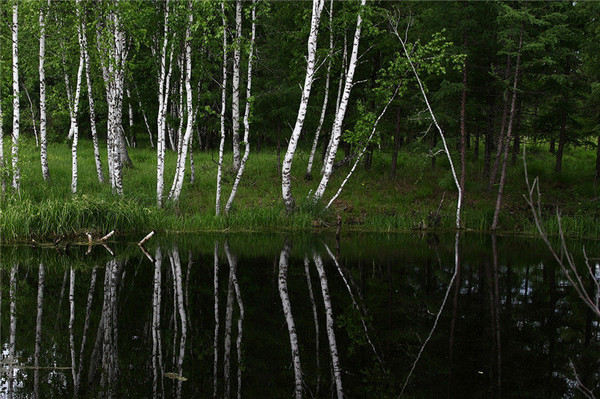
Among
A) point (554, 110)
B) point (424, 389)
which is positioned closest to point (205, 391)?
point (424, 389)

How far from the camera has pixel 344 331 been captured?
697 centimetres

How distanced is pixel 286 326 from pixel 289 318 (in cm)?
34

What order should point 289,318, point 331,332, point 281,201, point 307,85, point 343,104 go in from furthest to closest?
point 281,201, point 343,104, point 307,85, point 289,318, point 331,332

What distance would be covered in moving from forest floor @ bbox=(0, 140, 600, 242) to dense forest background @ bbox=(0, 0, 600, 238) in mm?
462

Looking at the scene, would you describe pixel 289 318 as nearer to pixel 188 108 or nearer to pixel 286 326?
pixel 286 326

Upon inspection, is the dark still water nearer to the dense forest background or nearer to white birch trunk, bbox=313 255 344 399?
white birch trunk, bbox=313 255 344 399

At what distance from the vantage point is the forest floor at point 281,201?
1337 cm

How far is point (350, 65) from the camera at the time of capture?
15.1 meters

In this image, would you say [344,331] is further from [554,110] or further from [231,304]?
[554,110]

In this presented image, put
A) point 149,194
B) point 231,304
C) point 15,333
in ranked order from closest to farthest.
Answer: point 15,333 < point 231,304 < point 149,194

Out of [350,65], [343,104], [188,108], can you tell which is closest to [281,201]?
[343,104]

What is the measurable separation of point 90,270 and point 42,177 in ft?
Result: 31.6

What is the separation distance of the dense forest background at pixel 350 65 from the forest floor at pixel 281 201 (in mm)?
462

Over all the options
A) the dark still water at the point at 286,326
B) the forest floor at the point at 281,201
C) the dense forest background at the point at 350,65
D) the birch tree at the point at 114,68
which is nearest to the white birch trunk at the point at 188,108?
the dense forest background at the point at 350,65
